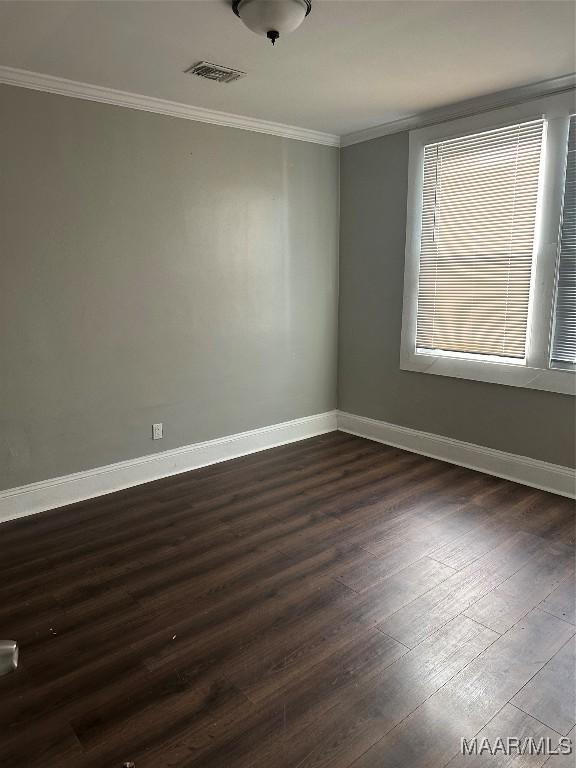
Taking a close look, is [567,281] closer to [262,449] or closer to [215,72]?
[215,72]

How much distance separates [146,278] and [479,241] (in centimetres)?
233

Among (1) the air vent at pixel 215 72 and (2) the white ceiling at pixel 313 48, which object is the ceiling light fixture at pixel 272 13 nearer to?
(2) the white ceiling at pixel 313 48

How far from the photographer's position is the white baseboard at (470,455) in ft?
11.5

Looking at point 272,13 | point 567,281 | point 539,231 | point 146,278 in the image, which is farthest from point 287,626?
point 539,231

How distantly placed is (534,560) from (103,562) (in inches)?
87.8

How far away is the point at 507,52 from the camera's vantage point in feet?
9.06

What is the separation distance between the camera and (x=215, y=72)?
297 centimetres

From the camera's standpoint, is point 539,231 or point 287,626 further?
point 539,231

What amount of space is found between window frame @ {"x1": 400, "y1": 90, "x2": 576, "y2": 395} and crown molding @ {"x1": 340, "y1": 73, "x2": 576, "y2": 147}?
0.04 metres

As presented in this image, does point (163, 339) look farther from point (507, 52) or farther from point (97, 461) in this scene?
point (507, 52)

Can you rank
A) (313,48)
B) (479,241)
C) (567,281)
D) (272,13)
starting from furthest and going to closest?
(479,241), (567,281), (313,48), (272,13)

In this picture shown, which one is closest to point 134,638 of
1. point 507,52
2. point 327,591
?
point 327,591

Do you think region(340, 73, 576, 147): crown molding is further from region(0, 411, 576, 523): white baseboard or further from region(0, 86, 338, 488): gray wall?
region(0, 411, 576, 523): white baseboard

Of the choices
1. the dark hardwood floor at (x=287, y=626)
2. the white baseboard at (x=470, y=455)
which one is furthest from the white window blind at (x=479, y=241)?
the dark hardwood floor at (x=287, y=626)
